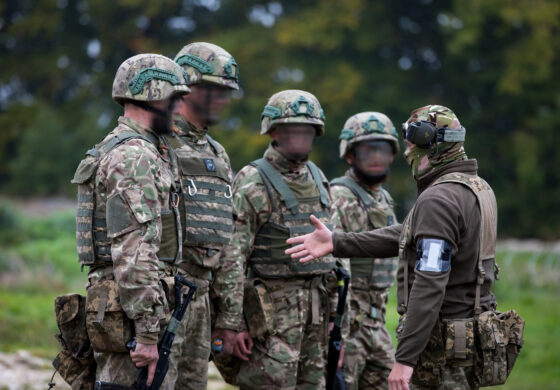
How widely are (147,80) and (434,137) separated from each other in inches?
69.2

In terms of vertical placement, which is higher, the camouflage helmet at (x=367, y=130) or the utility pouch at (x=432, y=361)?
the camouflage helmet at (x=367, y=130)

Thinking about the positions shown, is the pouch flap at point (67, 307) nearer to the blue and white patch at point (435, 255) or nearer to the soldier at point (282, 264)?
the soldier at point (282, 264)

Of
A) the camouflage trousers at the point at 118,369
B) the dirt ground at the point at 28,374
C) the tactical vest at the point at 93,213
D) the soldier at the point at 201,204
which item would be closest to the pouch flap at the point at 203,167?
the soldier at the point at 201,204

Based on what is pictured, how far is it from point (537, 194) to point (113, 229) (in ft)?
70.6

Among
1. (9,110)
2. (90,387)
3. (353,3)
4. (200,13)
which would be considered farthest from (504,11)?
(90,387)

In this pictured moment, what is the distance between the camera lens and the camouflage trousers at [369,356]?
697 centimetres

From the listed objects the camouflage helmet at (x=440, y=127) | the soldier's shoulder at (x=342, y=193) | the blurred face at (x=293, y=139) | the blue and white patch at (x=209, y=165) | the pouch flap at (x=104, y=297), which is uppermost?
the camouflage helmet at (x=440, y=127)

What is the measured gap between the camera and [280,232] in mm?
6355

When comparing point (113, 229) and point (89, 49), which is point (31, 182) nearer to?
point (89, 49)

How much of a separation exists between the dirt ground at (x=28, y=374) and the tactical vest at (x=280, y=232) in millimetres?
2595

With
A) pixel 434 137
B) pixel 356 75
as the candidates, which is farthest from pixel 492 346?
pixel 356 75

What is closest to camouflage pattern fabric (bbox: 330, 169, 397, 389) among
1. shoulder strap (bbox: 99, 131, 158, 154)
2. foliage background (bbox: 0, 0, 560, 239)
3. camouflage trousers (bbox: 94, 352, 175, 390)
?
shoulder strap (bbox: 99, 131, 158, 154)

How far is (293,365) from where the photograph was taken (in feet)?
20.4

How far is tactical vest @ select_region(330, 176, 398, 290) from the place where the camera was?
7.08 m
